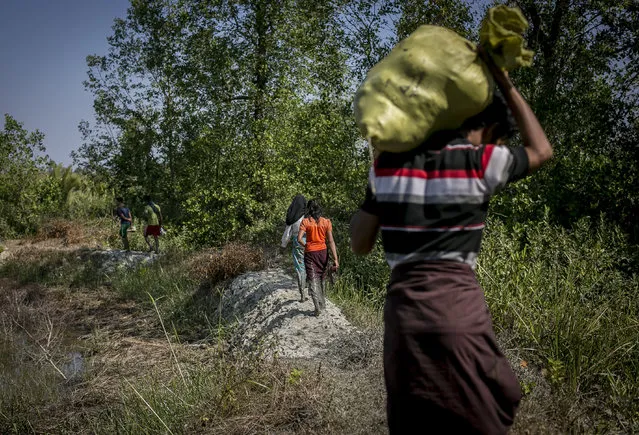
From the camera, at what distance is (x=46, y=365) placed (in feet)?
19.6

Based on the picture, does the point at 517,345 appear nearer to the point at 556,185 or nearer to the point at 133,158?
the point at 556,185

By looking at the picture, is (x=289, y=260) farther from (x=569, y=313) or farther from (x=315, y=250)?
(x=569, y=313)

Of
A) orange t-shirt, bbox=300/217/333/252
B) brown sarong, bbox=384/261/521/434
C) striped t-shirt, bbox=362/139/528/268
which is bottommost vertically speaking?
orange t-shirt, bbox=300/217/333/252

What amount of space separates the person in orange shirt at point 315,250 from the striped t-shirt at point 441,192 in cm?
547

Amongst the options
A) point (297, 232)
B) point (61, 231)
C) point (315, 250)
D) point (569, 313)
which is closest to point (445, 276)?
point (569, 313)

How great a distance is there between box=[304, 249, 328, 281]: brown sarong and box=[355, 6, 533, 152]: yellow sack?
5514 mm

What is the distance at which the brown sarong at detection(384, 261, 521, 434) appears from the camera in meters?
1.74

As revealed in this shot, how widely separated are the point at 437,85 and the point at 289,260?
9.56 metres

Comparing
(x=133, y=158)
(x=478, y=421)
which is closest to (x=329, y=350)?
(x=478, y=421)

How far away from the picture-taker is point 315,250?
7453 mm

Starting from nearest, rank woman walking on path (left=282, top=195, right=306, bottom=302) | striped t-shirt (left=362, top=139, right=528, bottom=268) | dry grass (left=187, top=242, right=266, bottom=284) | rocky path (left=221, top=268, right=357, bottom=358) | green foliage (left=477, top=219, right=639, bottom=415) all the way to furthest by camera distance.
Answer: striped t-shirt (left=362, top=139, right=528, bottom=268)
green foliage (left=477, top=219, right=639, bottom=415)
rocky path (left=221, top=268, right=357, bottom=358)
woman walking on path (left=282, top=195, right=306, bottom=302)
dry grass (left=187, top=242, right=266, bottom=284)

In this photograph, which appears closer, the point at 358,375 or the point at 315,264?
the point at 358,375

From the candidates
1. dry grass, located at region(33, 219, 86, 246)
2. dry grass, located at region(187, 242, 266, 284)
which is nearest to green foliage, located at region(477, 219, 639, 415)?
dry grass, located at region(187, 242, 266, 284)

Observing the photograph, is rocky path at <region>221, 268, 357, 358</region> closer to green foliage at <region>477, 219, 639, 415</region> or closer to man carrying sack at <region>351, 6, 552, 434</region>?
green foliage at <region>477, 219, 639, 415</region>
